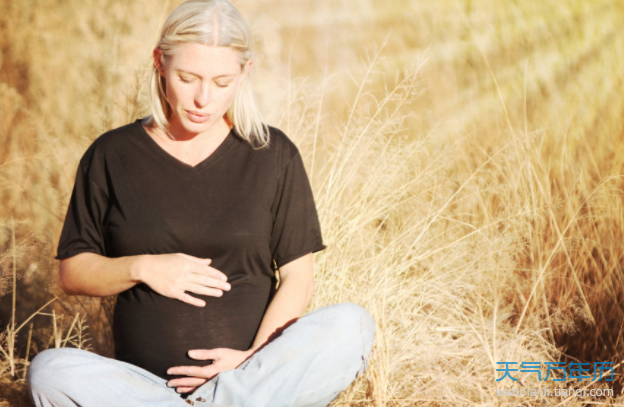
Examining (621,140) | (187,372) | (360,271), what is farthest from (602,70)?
(187,372)

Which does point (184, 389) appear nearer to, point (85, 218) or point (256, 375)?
point (256, 375)

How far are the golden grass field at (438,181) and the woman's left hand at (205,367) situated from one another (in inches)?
17.0

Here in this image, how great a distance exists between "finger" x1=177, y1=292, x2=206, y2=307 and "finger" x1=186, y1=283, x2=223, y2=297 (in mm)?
20

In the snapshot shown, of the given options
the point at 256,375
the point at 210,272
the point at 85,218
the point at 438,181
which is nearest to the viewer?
the point at 256,375

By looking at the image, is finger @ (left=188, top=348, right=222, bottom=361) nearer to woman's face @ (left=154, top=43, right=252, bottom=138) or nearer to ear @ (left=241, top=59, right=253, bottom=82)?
woman's face @ (left=154, top=43, right=252, bottom=138)

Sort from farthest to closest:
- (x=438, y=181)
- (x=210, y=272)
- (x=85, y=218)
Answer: (x=438, y=181) < (x=85, y=218) < (x=210, y=272)

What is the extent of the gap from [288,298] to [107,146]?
0.73 meters

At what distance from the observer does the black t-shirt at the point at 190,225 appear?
1.84 meters

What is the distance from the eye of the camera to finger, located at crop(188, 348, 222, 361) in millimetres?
1791

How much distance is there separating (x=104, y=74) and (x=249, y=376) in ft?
7.37

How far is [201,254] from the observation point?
186 centimetres

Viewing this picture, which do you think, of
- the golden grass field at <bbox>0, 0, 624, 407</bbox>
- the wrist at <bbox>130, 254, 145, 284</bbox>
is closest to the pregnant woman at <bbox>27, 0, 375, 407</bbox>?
the wrist at <bbox>130, 254, 145, 284</bbox>

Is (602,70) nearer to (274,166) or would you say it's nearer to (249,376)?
(274,166)

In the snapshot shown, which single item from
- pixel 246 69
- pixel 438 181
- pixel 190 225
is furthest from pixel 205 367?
pixel 438 181
